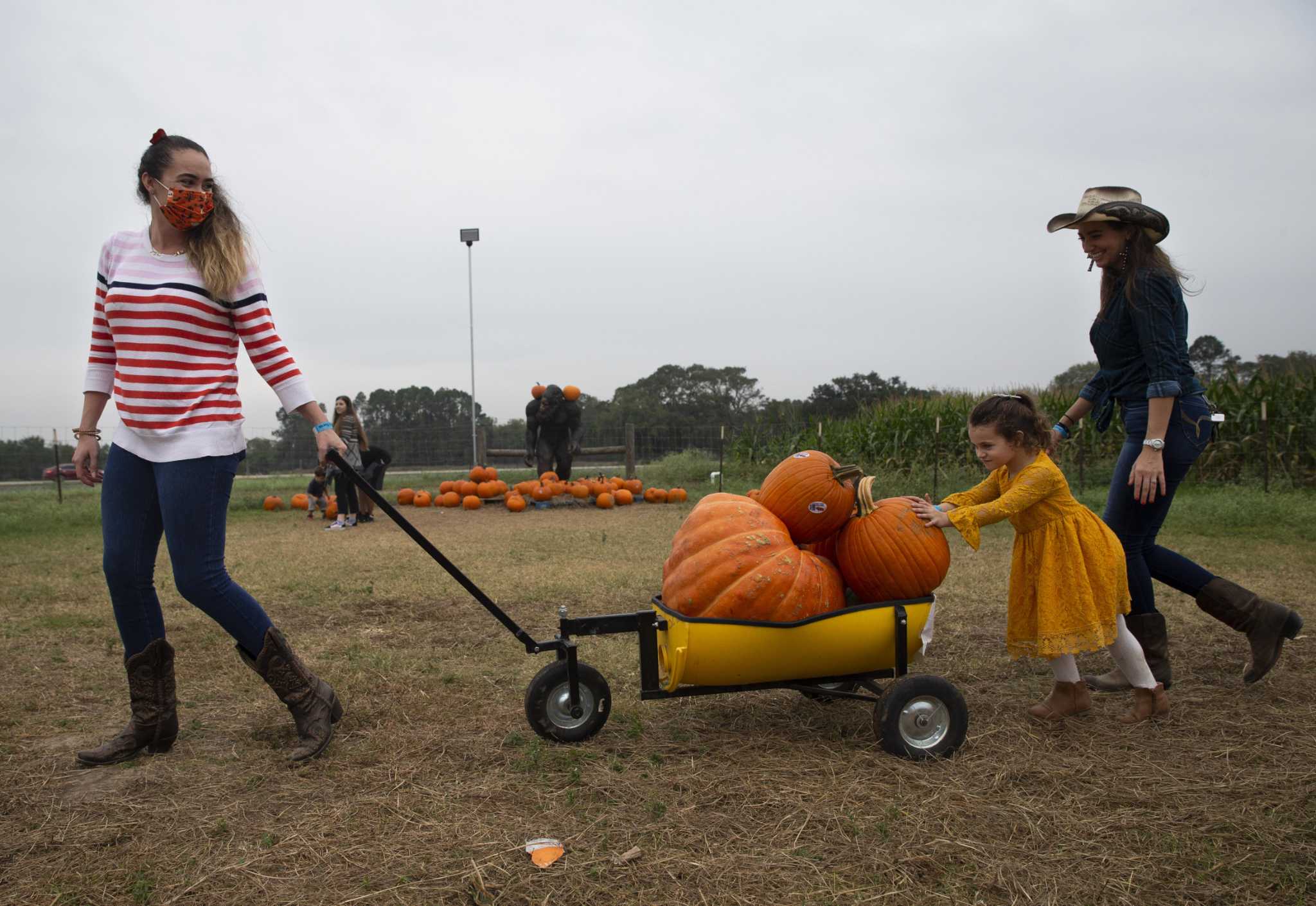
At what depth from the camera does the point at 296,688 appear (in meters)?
3.00

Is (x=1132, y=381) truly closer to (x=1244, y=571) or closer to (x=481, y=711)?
(x=481, y=711)

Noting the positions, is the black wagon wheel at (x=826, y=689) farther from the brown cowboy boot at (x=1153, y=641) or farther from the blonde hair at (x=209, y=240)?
the blonde hair at (x=209, y=240)

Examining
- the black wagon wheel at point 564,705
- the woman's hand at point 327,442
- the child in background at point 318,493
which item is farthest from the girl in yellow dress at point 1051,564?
the child in background at point 318,493

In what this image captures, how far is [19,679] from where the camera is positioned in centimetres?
380

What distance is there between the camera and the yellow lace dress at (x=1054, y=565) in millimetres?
3098

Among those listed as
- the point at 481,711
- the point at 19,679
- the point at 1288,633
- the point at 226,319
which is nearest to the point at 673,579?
the point at 481,711

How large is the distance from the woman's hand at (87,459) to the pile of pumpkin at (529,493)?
9.63 metres

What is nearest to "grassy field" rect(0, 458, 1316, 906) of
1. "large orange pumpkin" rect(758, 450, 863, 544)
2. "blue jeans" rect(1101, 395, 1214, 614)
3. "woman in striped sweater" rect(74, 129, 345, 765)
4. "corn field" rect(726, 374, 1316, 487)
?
"woman in striped sweater" rect(74, 129, 345, 765)

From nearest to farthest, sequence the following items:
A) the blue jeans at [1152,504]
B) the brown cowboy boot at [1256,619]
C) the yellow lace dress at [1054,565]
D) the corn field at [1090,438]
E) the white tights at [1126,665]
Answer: the yellow lace dress at [1054,565] < the white tights at [1126,665] < the blue jeans at [1152,504] < the brown cowboy boot at [1256,619] < the corn field at [1090,438]

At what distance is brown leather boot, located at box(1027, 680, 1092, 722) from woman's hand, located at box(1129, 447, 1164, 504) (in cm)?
71

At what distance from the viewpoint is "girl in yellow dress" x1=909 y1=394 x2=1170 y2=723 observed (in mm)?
3111

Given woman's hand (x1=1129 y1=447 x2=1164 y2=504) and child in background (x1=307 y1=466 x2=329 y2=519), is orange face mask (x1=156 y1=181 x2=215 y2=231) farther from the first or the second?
child in background (x1=307 y1=466 x2=329 y2=519)

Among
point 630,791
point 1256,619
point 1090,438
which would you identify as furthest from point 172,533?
point 1090,438

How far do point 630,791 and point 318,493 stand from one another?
10.1 meters
